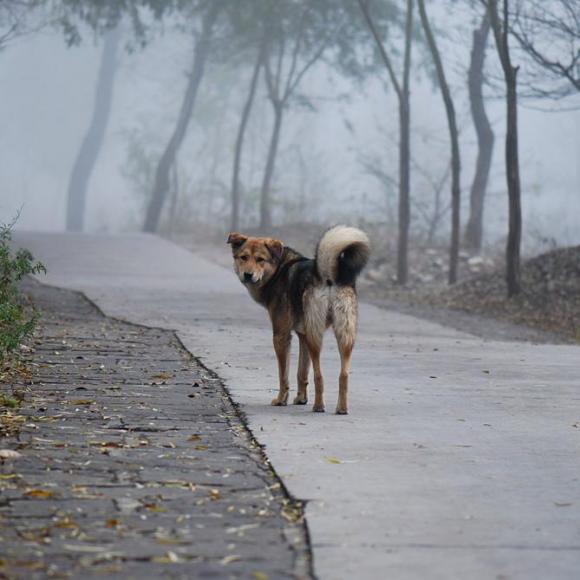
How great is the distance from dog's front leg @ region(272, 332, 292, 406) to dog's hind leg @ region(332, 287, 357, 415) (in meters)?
0.53

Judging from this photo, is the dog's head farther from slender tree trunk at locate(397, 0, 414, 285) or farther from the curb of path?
slender tree trunk at locate(397, 0, 414, 285)

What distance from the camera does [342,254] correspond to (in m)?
9.29

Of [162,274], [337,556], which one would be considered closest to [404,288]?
[162,274]

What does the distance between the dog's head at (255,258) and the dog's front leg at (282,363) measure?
408mm

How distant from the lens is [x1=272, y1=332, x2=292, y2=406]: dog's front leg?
9703 millimetres

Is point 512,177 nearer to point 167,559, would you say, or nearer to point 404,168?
point 404,168

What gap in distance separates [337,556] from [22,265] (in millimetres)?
6157

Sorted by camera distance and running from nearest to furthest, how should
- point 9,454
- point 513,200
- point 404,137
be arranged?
point 9,454 → point 513,200 → point 404,137

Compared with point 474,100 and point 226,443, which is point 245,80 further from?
point 226,443

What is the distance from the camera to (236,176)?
4238cm

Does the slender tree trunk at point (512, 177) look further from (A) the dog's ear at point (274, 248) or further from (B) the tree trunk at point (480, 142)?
(A) the dog's ear at point (274, 248)

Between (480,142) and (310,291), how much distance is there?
28003 millimetres

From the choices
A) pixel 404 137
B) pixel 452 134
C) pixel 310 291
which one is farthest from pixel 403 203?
pixel 310 291

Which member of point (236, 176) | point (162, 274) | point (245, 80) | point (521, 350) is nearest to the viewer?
point (521, 350)
